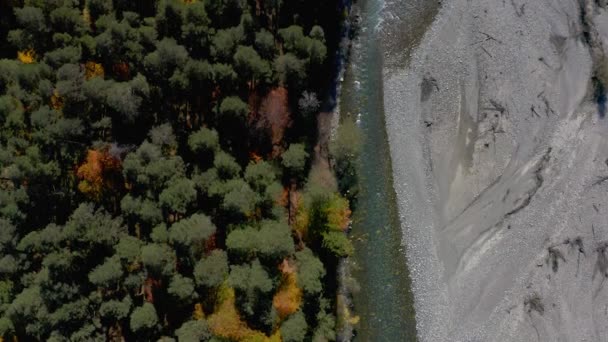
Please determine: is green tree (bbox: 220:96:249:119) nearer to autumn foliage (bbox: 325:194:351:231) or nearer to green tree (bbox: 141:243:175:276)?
autumn foliage (bbox: 325:194:351:231)

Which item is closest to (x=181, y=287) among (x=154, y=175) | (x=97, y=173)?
(x=154, y=175)

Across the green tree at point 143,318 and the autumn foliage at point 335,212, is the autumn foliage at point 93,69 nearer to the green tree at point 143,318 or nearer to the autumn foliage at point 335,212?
the green tree at point 143,318

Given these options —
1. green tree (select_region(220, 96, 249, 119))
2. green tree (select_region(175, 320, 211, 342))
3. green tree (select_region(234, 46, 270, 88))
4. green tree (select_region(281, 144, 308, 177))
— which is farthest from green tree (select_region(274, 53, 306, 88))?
green tree (select_region(175, 320, 211, 342))

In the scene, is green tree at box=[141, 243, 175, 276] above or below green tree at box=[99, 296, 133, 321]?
above

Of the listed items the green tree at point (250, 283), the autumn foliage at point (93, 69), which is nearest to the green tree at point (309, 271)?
the green tree at point (250, 283)

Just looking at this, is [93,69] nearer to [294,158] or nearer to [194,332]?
[294,158]

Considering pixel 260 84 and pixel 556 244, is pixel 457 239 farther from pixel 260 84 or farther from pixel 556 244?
pixel 260 84

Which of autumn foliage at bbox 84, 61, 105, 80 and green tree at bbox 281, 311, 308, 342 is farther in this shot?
green tree at bbox 281, 311, 308, 342
